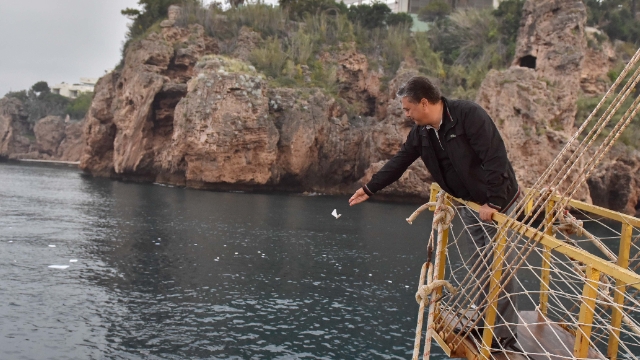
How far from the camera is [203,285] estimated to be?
14883 millimetres

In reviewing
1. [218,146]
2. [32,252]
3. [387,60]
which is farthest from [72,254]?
[387,60]

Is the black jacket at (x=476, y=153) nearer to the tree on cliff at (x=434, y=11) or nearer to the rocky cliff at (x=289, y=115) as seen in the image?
the rocky cliff at (x=289, y=115)

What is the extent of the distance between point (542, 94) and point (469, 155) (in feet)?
111

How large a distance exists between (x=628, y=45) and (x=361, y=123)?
23.3 m

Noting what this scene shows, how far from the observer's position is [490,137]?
426 cm

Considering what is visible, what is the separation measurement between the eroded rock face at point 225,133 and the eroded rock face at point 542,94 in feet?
54.8

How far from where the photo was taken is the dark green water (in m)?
10.8

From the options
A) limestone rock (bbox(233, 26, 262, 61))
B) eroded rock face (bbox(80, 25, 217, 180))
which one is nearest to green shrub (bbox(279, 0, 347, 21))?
limestone rock (bbox(233, 26, 262, 61))

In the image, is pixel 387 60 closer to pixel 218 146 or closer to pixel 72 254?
pixel 218 146

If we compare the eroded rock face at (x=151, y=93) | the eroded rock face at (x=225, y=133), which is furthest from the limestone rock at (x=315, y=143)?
the eroded rock face at (x=151, y=93)

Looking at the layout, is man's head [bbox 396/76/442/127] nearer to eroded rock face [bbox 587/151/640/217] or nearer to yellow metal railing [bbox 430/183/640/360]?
yellow metal railing [bbox 430/183/640/360]

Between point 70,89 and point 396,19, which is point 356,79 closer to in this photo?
point 396,19

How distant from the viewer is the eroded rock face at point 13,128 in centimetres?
8188

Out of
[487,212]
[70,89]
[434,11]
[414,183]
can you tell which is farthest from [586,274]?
[70,89]
